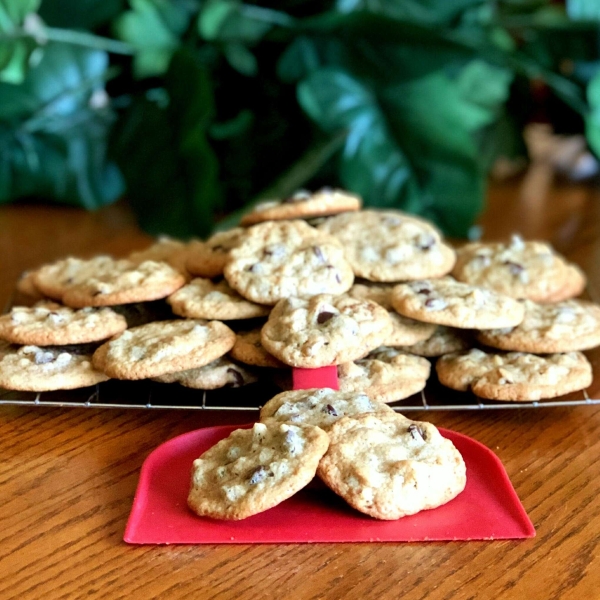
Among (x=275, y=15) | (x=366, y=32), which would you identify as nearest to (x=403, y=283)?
(x=366, y=32)

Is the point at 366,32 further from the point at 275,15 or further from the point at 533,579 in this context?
the point at 533,579

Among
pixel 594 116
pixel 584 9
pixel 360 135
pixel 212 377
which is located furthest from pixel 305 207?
pixel 584 9

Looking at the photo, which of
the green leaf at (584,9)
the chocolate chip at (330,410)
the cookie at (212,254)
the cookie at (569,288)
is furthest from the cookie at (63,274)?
the green leaf at (584,9)

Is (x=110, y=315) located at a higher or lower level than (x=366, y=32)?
lower

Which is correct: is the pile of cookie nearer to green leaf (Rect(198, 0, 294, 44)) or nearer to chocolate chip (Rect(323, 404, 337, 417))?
chocolate chip (Rect(323, 404, 337, 417))

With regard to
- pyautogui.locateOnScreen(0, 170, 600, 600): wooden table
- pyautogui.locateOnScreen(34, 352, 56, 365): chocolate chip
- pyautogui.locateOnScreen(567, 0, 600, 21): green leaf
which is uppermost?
pyautogui.locateOnScreen(567, 0, 600, 21): green leaf

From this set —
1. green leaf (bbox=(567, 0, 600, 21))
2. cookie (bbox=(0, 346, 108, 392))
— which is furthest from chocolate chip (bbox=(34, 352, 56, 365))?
green leaf (bbox=(567, 0, 600, 21))

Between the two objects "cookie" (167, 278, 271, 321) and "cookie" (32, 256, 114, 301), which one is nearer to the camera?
"cookie" (167, 278, 271, 321)
